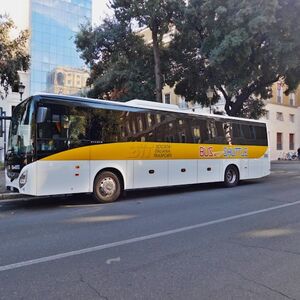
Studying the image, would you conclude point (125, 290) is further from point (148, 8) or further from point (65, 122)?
point (148, 8)

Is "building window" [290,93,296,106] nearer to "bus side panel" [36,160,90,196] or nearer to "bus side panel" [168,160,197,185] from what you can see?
"bus side panel" [168,160,197,185]

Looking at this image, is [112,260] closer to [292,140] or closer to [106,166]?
[106,166]

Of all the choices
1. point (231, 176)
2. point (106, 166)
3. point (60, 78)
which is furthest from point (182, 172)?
point (60, 78)

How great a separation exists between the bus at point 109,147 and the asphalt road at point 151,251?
987mm

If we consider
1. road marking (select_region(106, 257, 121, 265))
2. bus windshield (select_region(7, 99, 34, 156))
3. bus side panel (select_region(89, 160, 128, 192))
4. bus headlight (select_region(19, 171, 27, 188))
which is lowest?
road marking (select_region(106, 257, 121, 265))

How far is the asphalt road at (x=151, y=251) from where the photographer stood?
14.8ft

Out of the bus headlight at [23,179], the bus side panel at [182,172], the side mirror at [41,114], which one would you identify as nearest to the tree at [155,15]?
the bus side panel at [182,172]

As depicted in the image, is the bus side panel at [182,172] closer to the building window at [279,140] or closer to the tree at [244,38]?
the tree at [244,38]

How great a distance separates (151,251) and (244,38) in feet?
43.3

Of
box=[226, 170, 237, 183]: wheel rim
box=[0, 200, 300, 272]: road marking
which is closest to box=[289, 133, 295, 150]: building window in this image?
box=[226, 170, 237, 183]: wheel rim

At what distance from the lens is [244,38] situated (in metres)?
16.9

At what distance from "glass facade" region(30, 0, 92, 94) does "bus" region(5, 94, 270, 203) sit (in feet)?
212

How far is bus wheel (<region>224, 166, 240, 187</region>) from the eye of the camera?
52.2ft

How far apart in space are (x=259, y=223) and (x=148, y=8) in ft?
50.4
